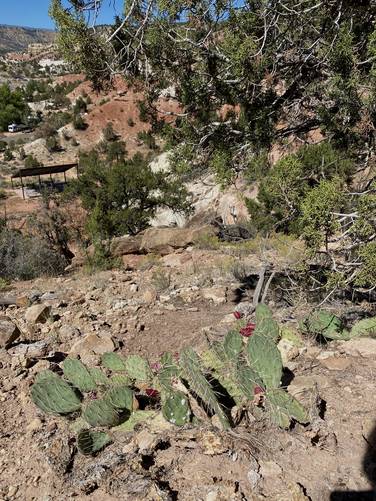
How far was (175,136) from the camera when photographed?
16.2 ft

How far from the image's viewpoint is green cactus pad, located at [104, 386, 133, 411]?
8.96 ft

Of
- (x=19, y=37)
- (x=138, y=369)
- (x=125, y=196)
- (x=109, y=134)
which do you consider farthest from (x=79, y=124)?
(x=19, y=37)

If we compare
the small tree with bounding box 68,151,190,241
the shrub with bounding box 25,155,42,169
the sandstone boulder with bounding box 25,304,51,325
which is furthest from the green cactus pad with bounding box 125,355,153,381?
the shrub with bounding box 25,155,42,169

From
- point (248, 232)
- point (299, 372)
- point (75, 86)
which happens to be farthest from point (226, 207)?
point (75, 86)

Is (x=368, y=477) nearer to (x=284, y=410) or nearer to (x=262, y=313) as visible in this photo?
(x=284, y=410)

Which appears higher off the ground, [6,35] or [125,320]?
[6,35]

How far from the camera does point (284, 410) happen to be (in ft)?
8.47

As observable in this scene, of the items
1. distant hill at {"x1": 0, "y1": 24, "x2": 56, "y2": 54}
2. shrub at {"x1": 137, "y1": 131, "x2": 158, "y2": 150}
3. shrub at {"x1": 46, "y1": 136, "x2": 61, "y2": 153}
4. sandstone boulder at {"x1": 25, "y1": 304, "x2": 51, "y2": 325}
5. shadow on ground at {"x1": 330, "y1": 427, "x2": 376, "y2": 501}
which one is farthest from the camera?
distant hill at {"x1": 0, "y1": 24, "x2": 56, "y2": 54}

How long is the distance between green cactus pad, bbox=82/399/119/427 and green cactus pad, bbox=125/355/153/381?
48cm

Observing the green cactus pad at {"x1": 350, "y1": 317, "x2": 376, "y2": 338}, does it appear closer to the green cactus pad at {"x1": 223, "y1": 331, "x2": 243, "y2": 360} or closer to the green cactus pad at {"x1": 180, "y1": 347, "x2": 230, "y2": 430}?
the green cactus pad at {"x1": 223, "y1": 331, "x2": 243, "y2": 360}

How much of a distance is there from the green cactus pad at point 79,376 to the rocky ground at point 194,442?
0.26m

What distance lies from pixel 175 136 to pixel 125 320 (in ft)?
6.85

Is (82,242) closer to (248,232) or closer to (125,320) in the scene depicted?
(248,232)

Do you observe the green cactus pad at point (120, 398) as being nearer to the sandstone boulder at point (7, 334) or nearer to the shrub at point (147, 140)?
the sandstone boulder at point (7, 334)
